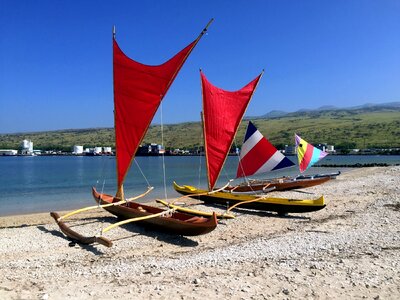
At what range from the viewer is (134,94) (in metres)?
17.5

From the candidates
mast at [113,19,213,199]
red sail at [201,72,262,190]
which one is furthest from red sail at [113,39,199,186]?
red sail at [201,72,262,190]

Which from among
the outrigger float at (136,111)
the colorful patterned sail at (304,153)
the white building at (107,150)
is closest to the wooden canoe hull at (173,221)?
the outrigger float at (136,111)

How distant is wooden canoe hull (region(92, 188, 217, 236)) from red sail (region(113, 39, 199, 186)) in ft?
4.49

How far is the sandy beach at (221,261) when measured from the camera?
894 cm

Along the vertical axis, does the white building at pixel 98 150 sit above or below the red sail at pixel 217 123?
below

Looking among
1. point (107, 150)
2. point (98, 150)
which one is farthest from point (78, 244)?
point (98, 150)

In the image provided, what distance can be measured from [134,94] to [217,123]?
17.7 ft

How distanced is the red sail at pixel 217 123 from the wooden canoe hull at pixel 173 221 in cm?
476

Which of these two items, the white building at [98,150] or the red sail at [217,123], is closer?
the red sail at [217,123]

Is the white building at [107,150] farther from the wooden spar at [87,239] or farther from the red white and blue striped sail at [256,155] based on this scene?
the wooden spar at [87,239]

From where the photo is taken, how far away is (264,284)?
30.2 feet

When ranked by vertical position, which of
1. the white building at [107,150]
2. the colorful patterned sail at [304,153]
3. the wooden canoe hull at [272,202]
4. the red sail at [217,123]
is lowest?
the white building at [107,150]

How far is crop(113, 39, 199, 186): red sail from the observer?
16578 millimetres

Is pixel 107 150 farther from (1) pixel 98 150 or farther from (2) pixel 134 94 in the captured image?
(2) pixel 134 94
